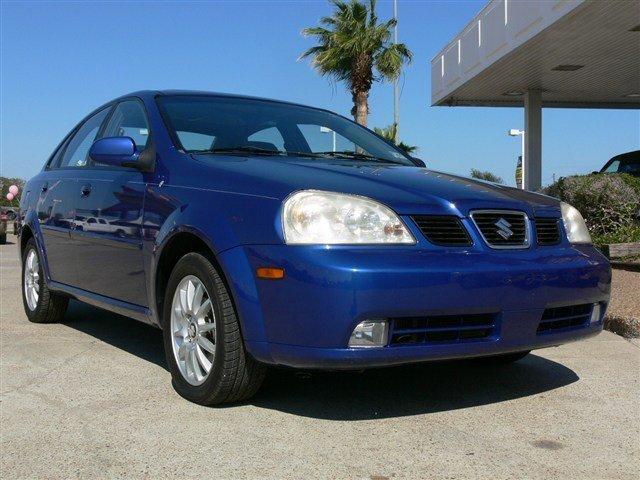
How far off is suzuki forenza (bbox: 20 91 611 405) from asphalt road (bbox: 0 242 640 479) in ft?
0.95

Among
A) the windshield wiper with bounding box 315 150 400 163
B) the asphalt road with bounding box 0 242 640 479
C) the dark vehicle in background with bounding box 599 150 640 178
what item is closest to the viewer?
the asphalt road with bounding box 0 242 640 479

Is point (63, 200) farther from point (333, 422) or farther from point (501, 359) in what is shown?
point (501, 359)

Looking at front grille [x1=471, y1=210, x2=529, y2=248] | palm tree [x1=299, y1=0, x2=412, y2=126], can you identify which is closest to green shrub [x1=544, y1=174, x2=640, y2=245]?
front grille [x1=471, y1=210, x2=529, y2=248]

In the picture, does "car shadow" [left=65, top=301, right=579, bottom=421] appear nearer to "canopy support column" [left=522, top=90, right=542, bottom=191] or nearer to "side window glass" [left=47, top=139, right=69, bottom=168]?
"side window glass" [left=47, top=139, right=69, bottom=168]

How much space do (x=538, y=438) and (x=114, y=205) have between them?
105 inches

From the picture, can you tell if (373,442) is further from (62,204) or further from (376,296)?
(62,204)

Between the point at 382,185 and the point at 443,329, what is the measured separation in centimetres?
72

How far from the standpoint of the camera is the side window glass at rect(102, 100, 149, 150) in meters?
4.37

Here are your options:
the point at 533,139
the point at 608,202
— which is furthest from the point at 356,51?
the point at 608,202

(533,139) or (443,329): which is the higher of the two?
(533,139)

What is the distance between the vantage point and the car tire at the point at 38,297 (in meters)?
5.70

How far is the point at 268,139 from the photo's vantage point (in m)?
4.43

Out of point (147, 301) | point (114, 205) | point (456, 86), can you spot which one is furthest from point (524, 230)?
point (456, 86)

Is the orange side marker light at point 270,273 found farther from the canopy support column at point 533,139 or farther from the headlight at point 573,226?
the canopy support column at point 533,139
